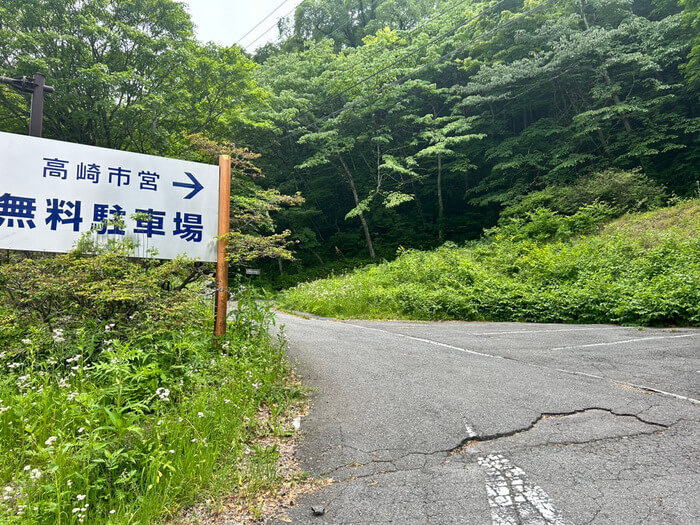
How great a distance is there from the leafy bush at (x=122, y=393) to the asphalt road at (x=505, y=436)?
628 millimetres

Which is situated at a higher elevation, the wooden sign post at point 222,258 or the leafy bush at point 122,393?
the wooden sign post at point 222,258

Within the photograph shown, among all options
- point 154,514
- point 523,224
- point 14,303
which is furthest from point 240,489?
point 523,224

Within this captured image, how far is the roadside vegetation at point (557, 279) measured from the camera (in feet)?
26.8

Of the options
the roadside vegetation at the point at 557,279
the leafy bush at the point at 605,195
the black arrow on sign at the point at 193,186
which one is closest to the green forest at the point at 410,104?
the leafy bush at the point at 605,195

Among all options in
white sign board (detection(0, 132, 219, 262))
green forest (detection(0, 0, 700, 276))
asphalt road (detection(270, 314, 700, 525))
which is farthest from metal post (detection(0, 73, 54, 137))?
green forest (detection(0, 0, 700, 276))

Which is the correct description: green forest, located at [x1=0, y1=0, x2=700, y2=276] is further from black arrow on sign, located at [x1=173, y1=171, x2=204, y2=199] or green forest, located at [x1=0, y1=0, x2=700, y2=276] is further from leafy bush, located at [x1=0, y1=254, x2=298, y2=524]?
leafy bush, located at [x1=0, y1=254, x2=298, y2=524]

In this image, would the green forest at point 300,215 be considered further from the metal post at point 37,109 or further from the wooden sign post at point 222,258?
the metal post at point 37,109

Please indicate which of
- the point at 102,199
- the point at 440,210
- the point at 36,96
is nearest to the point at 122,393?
the point at 102,199

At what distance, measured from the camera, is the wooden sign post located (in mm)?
4750

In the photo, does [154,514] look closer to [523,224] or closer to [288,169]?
[523,224]

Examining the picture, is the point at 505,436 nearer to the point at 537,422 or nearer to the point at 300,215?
the point at 537,422

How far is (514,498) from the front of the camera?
7.50 feet

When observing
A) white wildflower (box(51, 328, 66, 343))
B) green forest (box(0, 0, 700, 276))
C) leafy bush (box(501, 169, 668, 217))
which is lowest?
white wildflower (box(51, 328, 66, 343))

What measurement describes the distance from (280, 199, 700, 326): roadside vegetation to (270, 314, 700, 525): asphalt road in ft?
8.54
